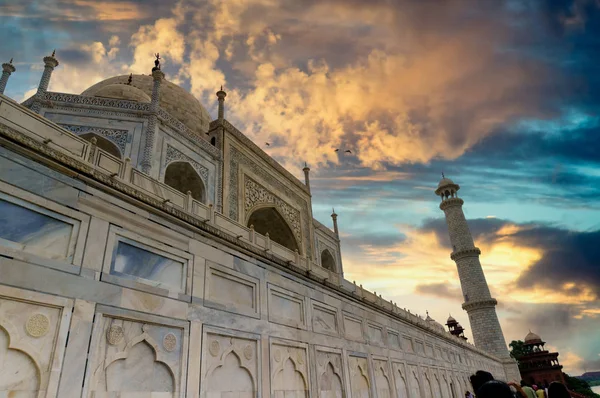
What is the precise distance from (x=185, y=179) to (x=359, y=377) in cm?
859

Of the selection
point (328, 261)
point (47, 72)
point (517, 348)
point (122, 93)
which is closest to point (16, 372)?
point (47, 72)

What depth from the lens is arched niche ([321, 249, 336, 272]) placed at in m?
21.8

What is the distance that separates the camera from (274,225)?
56.1 feet

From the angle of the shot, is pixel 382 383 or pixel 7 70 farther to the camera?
pixel 7 70

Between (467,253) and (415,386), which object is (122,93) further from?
(467,253)

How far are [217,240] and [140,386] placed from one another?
2.94 metres

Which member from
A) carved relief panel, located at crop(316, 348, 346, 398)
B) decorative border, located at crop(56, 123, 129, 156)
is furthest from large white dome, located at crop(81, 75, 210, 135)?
carved relief panel, located at crop(316, 348, 346, 398)

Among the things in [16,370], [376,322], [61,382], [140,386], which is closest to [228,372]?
[140,386]

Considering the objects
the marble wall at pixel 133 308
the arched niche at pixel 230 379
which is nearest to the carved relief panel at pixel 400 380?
the marble wall at pixel 133 308

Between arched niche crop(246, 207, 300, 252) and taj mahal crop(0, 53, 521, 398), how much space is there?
267 centimetres

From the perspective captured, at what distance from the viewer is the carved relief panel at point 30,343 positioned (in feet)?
13.6

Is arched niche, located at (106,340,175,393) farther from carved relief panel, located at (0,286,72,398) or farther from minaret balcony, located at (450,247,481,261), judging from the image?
minaret balcony, located at (450,247,481,261)

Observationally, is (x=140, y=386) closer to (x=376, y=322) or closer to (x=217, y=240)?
(x=217, y=240)

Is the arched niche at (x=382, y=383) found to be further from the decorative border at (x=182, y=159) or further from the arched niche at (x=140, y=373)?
the decorative border at (x=182, y=159)
